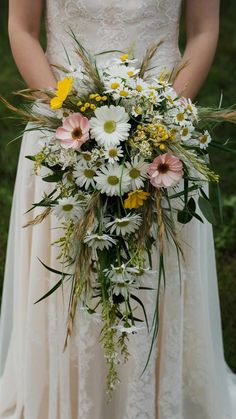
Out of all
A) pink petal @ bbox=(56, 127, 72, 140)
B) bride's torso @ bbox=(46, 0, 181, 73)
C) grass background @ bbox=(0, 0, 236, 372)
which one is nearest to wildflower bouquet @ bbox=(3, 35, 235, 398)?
pink petal @ bbox=(56, 127, 72, 140)

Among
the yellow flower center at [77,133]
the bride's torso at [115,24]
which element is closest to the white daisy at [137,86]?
the yellow flower center at [77,133]

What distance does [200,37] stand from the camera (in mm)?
3449

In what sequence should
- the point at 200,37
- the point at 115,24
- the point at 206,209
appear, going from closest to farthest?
the point at 206,209 < the point at 115,24 < the point at 200,37

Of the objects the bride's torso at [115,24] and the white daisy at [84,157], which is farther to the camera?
the bride's torso at [115,24]

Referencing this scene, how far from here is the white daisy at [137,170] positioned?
2762mm

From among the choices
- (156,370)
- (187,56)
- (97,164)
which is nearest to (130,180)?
(97,164)

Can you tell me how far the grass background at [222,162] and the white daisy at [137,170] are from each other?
0.37 m

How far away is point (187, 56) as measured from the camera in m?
3.42

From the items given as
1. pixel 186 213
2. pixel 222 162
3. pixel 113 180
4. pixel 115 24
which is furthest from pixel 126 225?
pixel 222 162

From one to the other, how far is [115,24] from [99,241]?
3.06 feet

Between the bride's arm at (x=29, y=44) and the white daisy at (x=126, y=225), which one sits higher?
the bride's arm at (x=29, y=44)

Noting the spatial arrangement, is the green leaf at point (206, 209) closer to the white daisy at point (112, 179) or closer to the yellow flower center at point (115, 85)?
the white daisy at point (112, 179)

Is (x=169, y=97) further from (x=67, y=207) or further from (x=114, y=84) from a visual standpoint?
(x=67, y=207)

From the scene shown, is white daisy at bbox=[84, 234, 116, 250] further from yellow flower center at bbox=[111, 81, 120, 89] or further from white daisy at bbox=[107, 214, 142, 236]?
yellow flower center at bbox=[111, 81, 120, 89]
